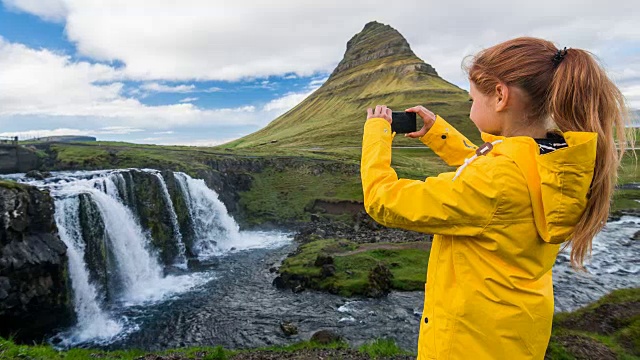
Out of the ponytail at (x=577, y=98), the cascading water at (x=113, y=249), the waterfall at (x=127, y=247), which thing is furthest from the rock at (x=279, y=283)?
the ponytail at (x=577, y=98)

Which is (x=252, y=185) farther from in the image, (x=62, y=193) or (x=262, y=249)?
(x=62, y=193)

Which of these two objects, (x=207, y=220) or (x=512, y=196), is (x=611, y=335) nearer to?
(x=512, y=196)

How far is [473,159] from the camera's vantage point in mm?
2918

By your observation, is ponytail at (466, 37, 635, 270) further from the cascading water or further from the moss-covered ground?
the cascading water

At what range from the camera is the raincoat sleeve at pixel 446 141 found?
440 cm

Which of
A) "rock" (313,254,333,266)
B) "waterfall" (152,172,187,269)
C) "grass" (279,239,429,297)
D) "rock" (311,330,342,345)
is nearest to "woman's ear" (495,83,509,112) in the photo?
"rock" (311,330,342,345)

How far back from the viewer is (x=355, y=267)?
27.3m

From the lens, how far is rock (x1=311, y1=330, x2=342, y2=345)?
56.3 ft

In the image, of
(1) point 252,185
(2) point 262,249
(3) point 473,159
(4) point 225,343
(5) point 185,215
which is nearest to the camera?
(3) point 473,159

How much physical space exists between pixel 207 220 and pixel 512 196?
43.0 metres

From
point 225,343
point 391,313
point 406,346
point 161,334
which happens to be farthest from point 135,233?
point 406,346

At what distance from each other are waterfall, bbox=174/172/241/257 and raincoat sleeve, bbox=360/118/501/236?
3739cm

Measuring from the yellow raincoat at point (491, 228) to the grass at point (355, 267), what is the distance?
21.8 meters

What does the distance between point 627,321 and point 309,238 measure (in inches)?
1043
